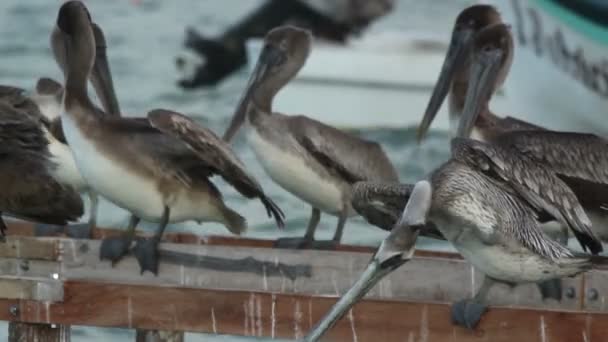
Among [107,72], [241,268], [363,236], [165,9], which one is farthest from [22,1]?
[241,268]

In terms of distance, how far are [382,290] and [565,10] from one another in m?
Result: 6.95

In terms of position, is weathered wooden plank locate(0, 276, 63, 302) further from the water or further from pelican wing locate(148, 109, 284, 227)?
the water

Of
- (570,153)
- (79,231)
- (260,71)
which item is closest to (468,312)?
(570,153)

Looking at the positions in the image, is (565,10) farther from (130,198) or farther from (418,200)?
(418,200)

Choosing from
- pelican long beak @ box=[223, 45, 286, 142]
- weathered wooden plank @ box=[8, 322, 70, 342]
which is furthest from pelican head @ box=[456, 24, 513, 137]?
weathered wooden plank @ box=[8, 322, 70, 342]

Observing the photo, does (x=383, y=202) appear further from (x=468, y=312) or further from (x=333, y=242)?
(x=333, y=242)

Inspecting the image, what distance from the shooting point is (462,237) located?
709 centimetres

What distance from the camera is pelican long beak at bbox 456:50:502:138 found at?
30.2ft

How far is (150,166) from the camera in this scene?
27.4 ft

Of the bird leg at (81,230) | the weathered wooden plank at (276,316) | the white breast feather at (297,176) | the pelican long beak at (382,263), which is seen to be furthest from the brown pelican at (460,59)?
the pelican long beak at (382,263)

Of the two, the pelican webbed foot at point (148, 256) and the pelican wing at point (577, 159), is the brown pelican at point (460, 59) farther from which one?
the pelican webbed foot at point (148, 256)

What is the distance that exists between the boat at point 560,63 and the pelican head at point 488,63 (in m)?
4.53

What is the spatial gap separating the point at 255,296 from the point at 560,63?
8340 mm

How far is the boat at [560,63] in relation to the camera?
14.3m
